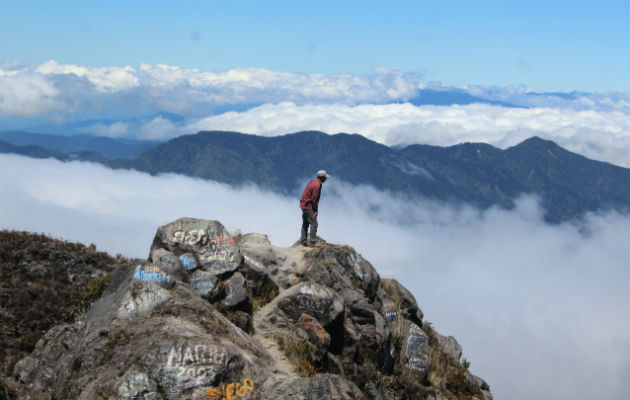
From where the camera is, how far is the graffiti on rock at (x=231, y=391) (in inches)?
324

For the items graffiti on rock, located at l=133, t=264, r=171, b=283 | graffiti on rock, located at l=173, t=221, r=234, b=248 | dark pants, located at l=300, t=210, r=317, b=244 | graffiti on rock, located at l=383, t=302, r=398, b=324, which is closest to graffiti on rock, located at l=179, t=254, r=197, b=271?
graffiti on rock, located at l=173, t=221, r=234, b=248

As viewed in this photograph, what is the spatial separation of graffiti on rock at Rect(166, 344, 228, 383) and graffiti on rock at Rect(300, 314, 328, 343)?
4539mm

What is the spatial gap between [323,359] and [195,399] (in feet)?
17.4

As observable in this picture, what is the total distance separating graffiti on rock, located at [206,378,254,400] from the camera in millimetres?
8219

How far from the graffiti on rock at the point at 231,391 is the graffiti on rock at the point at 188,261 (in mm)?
6499

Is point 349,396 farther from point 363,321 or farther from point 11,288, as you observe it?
point 11,288

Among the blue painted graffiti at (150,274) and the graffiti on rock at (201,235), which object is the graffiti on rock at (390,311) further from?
the blue painted graffiti at (150,274)

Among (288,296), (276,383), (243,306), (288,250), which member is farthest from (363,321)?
(276,383)

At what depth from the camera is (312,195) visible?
19594 millimetres

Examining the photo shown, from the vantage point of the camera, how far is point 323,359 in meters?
12.7

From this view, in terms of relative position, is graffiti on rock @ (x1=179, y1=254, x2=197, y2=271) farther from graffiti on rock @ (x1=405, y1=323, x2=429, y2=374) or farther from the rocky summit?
graffiti on rock @ (x1=405, y1=323, x2=429, y2=374)

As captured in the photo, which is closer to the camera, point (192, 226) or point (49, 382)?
point (49, 382)

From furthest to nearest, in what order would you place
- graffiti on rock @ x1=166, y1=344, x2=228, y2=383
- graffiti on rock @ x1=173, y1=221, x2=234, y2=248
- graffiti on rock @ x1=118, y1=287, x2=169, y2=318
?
graffiti on rock @ x1=173, y1=221, x2=234, y2=248 → graffiti on rock @ x1=118, y1=287, x2=169, y2=318 → graffiti on rock @ x1=166, y1=344, x2=228, y2=383

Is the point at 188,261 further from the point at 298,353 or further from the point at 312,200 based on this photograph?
the point at 312,200
